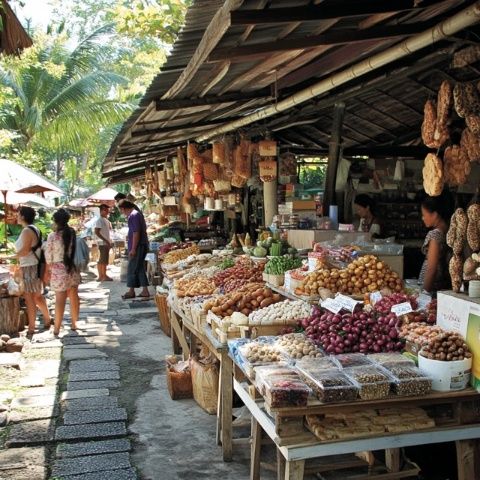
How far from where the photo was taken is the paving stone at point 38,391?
5.93 metres

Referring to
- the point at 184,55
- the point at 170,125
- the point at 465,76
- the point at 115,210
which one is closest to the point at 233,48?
the point at 184,55

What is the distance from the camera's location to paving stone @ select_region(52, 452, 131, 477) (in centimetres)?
422

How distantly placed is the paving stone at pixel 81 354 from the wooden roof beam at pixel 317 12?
556 cm

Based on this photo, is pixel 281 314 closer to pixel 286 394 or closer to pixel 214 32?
pixel 286 394

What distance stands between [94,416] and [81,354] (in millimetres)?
2317

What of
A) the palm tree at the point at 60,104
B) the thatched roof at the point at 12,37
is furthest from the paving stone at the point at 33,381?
the palm tree at the point at 60,104

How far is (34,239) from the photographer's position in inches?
324

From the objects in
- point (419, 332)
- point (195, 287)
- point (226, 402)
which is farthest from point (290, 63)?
point (195, 287)

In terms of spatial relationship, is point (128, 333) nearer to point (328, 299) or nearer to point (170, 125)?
point (170, 125)

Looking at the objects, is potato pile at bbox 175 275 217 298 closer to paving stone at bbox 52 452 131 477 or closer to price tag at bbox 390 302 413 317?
paving stone at bbox 52 452 131 477

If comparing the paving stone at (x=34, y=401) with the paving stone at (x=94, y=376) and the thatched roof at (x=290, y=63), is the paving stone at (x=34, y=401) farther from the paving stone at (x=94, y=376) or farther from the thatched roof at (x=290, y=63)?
the thatched roof at (x=290, y=63)

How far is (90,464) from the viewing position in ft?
14.2

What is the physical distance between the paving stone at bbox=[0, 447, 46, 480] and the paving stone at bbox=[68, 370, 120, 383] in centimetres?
171

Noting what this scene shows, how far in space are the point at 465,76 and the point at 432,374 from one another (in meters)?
1.85
